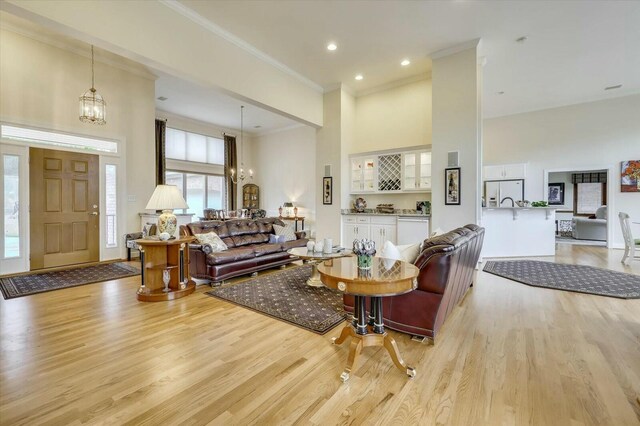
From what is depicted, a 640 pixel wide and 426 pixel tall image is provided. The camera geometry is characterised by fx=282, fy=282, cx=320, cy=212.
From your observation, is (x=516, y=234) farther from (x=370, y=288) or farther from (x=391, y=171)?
(x=370, y=288)

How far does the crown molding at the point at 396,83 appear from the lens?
6.26m

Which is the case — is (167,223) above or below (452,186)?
below

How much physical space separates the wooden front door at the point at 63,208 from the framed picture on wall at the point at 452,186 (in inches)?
272

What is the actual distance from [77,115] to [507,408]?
7.50 meters

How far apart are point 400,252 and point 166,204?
9.52 ft

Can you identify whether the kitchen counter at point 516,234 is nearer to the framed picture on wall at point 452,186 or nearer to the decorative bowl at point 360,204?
the framed picture on wall at point 452,186

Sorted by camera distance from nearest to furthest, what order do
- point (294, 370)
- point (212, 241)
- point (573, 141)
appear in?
point (294, 370) < point (212, 241) < point (573, 141)

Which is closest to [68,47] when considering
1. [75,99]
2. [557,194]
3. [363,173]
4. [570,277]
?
[75,99]

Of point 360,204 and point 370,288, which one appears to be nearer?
point 370,288

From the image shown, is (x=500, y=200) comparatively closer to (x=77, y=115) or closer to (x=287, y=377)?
(x=287, y=377)

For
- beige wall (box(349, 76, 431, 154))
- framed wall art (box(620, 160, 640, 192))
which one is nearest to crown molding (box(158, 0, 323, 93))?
beige wall (box(349, 76, 431, 154))

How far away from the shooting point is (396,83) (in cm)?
662

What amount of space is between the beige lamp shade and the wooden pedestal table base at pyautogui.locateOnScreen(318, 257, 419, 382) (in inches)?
91.6

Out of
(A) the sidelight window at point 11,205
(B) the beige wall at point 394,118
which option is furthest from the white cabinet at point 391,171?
(A) the sidelight window at point 11,205
